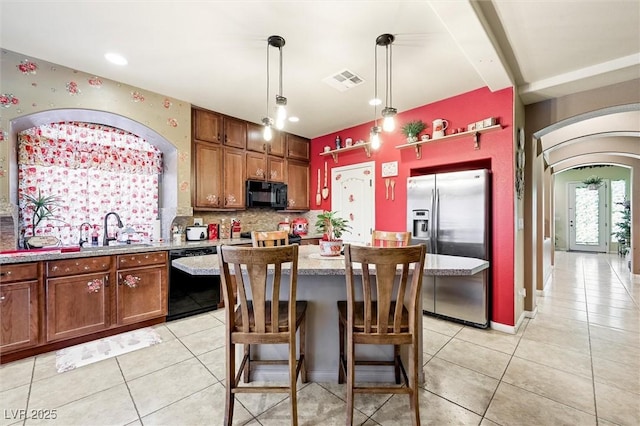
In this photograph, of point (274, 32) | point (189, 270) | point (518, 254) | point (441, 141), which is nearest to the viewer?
point (189, 270)

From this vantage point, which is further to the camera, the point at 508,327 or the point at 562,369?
the point at 508,327

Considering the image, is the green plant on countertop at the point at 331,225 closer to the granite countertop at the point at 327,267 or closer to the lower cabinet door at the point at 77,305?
the granite countertop at the point at 327,267

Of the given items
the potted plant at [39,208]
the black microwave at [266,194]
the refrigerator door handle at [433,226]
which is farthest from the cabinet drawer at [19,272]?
the refrigerator door handle at [433,226]

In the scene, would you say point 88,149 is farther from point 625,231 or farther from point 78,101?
point 625,231

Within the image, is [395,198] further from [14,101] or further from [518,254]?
[14,101]

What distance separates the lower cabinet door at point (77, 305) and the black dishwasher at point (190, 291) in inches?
24.2

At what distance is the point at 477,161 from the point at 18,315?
4.78 m

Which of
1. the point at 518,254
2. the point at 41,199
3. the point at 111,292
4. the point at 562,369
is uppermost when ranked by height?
the point at 41,199

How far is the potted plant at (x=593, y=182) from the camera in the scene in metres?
8.80

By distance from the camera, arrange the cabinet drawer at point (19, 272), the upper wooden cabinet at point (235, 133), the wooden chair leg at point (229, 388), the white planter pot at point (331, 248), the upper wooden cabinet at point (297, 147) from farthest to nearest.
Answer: the upper wooden cabinet at point (297, 147)
the upper wooden cabinet at point (235, 133)
the cabinet drawer at point (19, 272)
the white planter pot at point (331, 248)
the wooden chair leg at point (229, 388)

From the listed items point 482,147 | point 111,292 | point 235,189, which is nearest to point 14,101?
point 111,292

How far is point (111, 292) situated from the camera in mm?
2809

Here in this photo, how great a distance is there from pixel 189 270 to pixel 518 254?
334cm

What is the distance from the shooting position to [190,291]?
11.0ft
